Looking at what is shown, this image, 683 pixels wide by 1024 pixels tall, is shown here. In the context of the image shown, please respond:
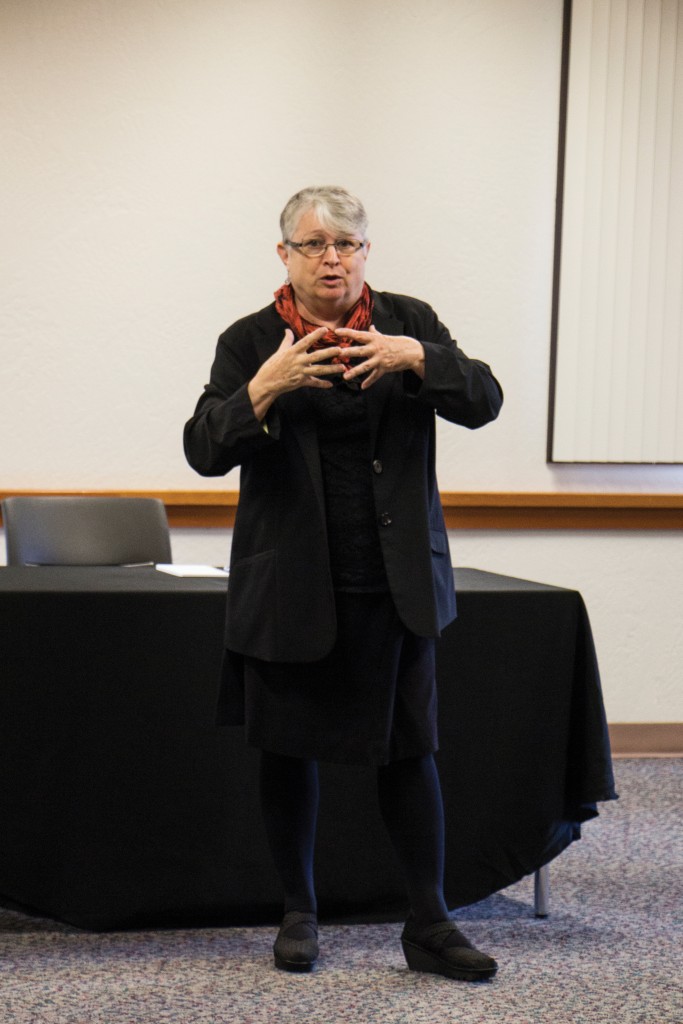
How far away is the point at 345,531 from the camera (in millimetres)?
2082

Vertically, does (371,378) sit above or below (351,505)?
above

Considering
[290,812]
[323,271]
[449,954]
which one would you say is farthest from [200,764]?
[323,271]

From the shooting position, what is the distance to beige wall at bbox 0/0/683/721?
4.11 meters

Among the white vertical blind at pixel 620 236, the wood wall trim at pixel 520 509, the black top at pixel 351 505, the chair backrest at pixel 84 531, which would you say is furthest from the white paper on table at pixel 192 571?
the white vertical blind at pixel 620 236

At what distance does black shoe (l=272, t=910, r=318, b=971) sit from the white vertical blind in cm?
252

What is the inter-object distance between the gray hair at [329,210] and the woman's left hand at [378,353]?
19 cm

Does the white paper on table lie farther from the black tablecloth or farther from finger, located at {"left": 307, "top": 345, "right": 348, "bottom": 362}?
finger, located at {"left": 307, "top": 345, "right": 348, "bottom": 362}

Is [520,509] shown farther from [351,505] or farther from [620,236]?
[351,505]

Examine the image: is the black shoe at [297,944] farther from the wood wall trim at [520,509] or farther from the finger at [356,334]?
the wood wall trim at [520,509]

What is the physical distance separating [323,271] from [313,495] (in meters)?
0.39

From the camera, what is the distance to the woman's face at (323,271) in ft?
6.64

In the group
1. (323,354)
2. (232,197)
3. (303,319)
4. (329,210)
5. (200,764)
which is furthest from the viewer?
(232,197)

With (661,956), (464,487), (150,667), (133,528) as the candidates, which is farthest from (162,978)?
(464,487)

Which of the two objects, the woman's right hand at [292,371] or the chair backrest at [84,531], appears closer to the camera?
the woman's right hand at [292,371]
